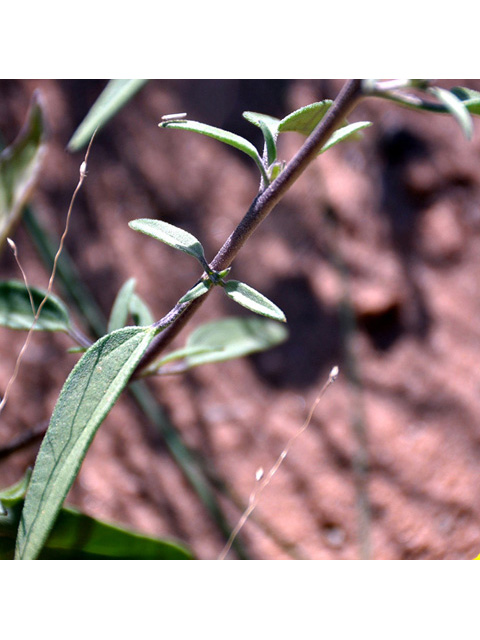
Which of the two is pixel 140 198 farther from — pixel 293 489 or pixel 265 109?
pixel 293 489

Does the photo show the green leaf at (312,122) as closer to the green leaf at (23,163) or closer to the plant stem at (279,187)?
the plant stem at (279,187)

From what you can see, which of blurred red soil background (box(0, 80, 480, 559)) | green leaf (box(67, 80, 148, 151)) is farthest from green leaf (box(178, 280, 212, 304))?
blurred red soil background (box(0, 80, 480, 559))

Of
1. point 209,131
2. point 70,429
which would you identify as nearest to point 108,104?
point 209,131

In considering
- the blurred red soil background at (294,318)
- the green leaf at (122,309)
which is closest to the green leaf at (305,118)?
the green leaf at (122,309)

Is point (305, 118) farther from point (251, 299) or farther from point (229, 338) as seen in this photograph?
point (229, 338)

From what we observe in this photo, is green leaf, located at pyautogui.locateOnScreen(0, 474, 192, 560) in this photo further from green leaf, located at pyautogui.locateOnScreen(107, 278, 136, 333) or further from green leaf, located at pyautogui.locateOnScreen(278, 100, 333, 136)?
green leaf, located at pyautogui.locateOnScreen(278, 100, 333, 136)
